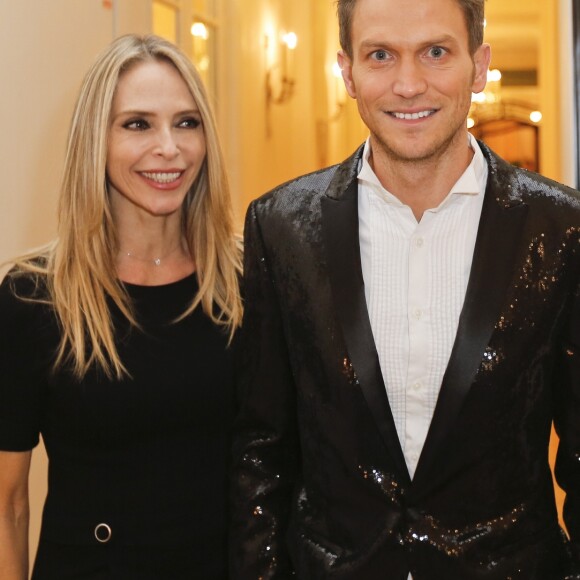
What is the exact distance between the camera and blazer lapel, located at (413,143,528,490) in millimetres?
1594

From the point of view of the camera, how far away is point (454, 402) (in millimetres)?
1591

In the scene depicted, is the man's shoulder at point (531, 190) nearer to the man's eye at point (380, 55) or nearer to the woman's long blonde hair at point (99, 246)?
the man's eye at point (380, 55)

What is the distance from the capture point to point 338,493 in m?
1.72

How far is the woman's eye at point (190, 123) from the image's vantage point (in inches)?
86.9

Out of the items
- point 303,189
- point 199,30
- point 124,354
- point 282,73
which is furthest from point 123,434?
point 282,73

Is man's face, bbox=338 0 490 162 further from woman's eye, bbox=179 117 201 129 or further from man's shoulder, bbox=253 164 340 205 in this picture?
woman's eye, bbox=179 117 201 129

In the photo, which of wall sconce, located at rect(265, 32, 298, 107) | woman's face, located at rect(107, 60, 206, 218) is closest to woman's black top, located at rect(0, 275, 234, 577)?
woman's face, located at rect(107, 60, 206, 218)

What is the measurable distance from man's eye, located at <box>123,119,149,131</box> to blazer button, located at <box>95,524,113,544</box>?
0.85 m

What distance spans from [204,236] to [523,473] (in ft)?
3.18

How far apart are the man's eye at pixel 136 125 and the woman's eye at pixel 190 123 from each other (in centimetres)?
8

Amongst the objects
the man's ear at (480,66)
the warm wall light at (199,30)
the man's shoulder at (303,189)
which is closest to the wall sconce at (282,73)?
the warm wall light at (199,30)

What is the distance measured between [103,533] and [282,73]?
7525mm

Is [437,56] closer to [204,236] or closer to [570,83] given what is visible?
[204,236]

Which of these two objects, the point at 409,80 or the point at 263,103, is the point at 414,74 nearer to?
the point at 409,80
